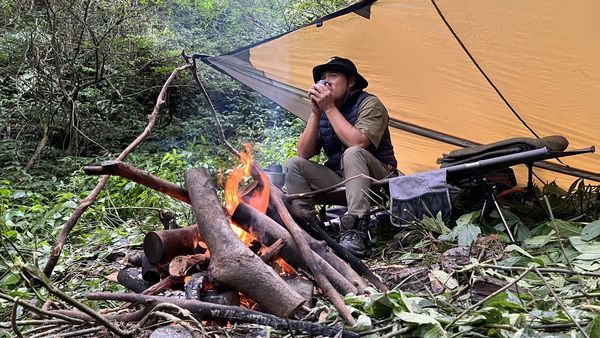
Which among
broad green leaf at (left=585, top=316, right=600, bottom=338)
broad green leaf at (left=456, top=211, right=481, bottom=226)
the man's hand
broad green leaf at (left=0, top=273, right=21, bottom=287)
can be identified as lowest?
broad green leaf at (left=0, top=273, right=21, bottom=287)

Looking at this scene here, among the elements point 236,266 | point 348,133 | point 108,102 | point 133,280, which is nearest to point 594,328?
point 236,266

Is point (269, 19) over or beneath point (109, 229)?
over

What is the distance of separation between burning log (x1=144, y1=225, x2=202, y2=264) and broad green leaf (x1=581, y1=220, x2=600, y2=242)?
1.52 meters

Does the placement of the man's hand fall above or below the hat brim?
below

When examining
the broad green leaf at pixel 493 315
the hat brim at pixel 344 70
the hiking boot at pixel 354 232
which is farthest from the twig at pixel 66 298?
the hat brim at pixel 344 70

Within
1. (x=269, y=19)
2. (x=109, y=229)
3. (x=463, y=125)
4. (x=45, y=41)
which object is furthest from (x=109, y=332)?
(x=269, y=19)

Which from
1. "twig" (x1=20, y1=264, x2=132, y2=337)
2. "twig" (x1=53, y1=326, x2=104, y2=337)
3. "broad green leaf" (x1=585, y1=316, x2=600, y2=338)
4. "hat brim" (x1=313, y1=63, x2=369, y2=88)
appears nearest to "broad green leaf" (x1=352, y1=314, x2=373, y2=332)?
"broad green leaf" (x1=585, y1=316, x2=600, y2=338)

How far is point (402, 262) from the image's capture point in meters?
2.23

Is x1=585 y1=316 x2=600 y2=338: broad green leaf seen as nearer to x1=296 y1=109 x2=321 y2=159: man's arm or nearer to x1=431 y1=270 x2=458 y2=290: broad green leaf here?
x1=431 y1=270 x2=458 y2=290: broad green leaf

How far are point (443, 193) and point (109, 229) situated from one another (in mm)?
2080

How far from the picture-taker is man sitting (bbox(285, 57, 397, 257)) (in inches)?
104

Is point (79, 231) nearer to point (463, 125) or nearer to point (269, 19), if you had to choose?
point (463, 125)

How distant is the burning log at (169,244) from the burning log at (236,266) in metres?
0.12

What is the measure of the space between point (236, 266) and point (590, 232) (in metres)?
1.47
